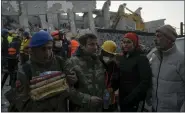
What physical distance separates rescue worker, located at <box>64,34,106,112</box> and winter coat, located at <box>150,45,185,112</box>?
0.66 meters

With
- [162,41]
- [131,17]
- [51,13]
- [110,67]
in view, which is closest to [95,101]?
[110,67]

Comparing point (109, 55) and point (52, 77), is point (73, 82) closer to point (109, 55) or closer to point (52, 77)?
point (52, 77)

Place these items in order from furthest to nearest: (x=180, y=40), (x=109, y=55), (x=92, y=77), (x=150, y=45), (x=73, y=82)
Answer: (x=150, y=45)
(x=180, y=40)
(x=109, y=55)
(x=92, y=77)
(x=73, y=82)

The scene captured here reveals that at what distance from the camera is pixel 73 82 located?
2.79 m

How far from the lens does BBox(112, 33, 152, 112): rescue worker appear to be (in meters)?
3.25

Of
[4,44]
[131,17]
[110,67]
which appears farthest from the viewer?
[131,17]

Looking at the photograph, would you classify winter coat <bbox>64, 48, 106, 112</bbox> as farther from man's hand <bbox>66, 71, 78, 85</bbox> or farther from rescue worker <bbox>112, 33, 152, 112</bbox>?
rescue worker <bbox>112, 33, 152, 112</bbox>

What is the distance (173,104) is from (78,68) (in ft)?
3.74

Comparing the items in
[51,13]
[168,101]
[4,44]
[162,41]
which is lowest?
[168,101]

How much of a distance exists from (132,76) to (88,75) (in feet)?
2.18

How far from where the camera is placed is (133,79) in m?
3.35

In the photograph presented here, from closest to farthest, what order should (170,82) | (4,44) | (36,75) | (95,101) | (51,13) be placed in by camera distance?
(36,75) → (95,101) → (170,82) → (4,44) → (51,13)

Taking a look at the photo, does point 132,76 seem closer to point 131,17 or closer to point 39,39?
point 39,39

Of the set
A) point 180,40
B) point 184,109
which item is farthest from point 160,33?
point 184,109
